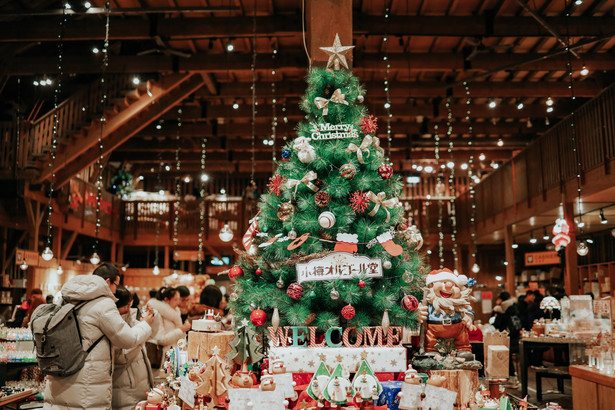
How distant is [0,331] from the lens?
5703 millimetres

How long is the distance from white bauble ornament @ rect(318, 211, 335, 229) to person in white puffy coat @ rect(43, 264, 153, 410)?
134 centimetres

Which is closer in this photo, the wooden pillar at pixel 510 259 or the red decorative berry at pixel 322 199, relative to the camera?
the red decorative berry at pixel 322 199

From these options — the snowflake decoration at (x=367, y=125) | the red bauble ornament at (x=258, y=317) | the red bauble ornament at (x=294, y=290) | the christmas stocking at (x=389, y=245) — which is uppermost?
the snowflake decoration at (x=367, y=125)

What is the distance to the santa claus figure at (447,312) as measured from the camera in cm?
356

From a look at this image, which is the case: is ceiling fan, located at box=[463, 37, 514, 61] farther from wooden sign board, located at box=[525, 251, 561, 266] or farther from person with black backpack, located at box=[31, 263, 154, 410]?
person with black backpack, located at box=[31, 263, 154, 410]

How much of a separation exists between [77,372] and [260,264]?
48.9 inches

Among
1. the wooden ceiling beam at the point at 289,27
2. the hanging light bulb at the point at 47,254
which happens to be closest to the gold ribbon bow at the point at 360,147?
the wooden ceiling beam at the point at 289,27

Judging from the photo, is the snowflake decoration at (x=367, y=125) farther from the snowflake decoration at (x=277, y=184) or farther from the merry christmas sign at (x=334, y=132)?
the snowflake decoration at (x=277, y=184)

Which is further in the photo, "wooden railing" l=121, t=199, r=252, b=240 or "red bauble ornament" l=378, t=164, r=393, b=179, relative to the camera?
"wooden railing" l=121, t=199, r=252, b=240

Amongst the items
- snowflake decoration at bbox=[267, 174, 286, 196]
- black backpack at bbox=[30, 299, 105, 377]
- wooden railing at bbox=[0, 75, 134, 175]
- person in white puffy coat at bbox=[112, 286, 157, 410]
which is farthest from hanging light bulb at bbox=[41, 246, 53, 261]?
snowflake decoration at bbox=[267, 174, 286, 196]

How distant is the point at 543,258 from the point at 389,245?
14.3 m

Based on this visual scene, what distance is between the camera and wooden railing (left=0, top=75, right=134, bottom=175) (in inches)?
443

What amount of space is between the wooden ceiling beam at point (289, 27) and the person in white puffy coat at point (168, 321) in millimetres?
5326

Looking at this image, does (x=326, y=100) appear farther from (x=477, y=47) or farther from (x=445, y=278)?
(x=477, y=47)
